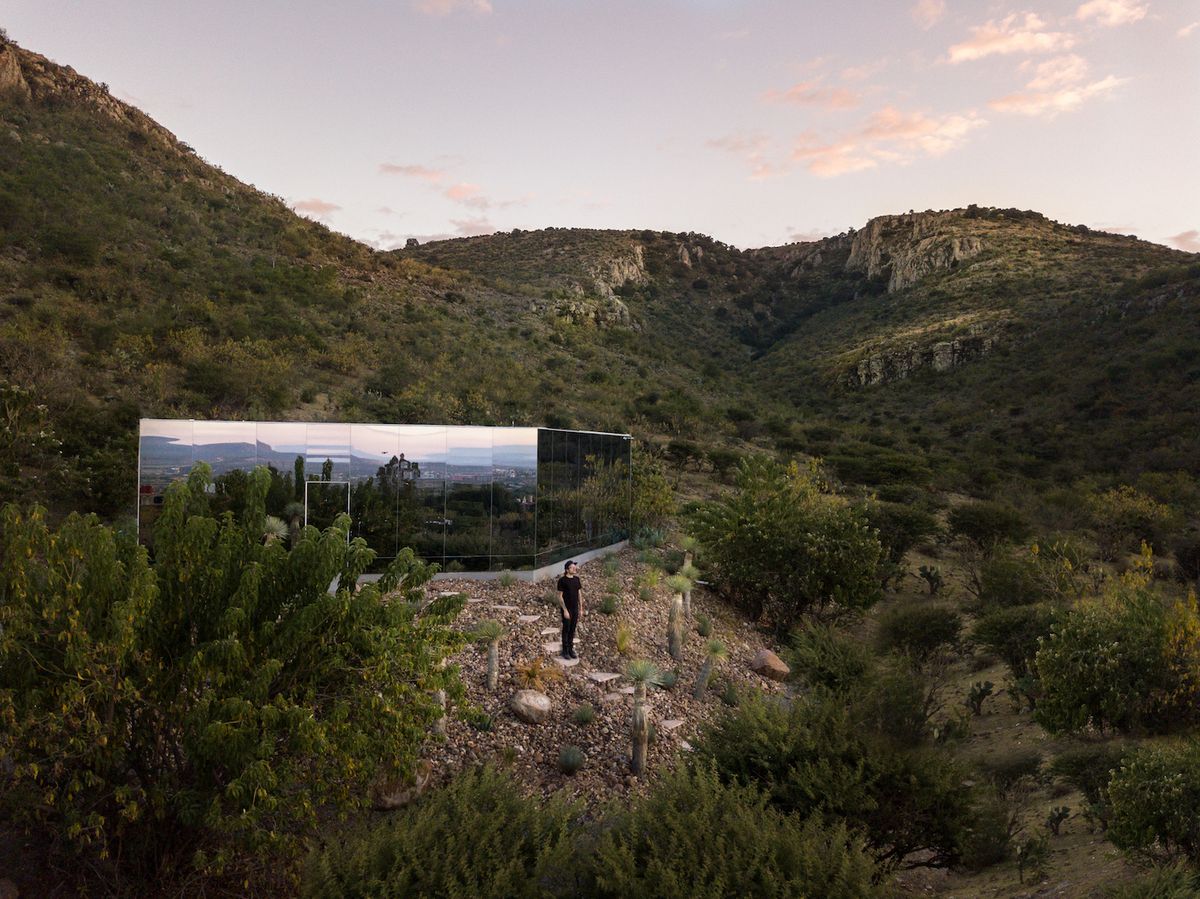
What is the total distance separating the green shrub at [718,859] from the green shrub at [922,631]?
12.7 metres

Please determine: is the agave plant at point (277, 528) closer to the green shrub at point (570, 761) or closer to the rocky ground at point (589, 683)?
the rocky ground at point (589, 683)

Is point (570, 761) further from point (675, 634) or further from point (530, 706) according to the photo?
point (675, 634)

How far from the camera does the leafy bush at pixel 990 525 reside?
26.4m

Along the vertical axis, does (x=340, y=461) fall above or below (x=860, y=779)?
above

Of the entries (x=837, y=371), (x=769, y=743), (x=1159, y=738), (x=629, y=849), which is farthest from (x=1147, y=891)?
(x=837, y=371)

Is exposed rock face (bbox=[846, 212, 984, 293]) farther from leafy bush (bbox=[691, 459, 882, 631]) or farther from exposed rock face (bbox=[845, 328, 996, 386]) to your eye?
leafy bush (bbox=[691, 459, 882, 631])

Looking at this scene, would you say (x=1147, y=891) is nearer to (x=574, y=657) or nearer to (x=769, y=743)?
(x=769, y=743)

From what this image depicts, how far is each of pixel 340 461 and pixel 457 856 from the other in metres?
11.1

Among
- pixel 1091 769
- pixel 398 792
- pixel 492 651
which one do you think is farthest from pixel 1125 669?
pixel 398 792

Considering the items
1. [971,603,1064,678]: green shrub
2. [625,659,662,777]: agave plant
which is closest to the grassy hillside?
[625,659,662,777]: agave plant

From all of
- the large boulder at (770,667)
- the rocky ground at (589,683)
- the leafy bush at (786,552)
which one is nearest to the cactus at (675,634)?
the rocky ground at (589,683)

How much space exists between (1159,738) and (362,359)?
3471 cm

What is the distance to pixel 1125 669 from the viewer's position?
11539mm

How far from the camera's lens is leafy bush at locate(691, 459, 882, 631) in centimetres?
1814
